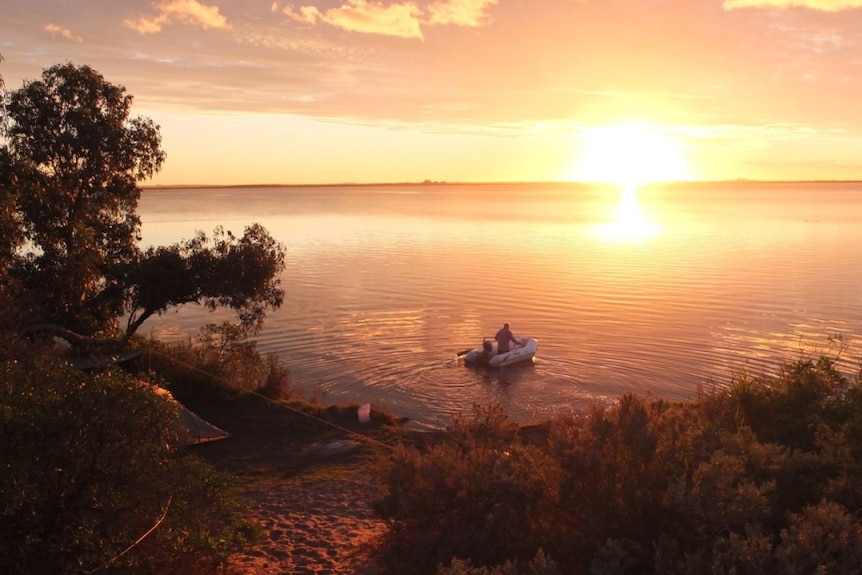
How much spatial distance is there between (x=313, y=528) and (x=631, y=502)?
18.6ft

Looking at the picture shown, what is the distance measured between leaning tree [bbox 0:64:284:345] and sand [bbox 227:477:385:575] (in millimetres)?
7251

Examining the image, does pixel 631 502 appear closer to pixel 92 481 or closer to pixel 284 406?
pixel 92 481

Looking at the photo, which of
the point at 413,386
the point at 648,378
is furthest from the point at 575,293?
the point at 413,386

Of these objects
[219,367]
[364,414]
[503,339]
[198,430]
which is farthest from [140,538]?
[503,339]

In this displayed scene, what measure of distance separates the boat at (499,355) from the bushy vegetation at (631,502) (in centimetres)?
1433

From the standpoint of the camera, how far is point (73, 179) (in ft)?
57.4

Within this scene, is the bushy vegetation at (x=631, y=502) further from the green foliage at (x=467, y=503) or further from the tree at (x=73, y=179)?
the tree at (x=73, y=179)

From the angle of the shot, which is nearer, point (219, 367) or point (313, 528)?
point (313, 528)

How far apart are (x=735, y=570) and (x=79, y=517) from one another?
6163 millimetres

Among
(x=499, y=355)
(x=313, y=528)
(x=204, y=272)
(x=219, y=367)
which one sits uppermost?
(x=204, y=272)

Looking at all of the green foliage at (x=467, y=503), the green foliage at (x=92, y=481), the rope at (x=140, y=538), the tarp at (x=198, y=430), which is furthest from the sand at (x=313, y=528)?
the tarp at (x=198, y=430)

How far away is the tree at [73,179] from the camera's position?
1656 cm

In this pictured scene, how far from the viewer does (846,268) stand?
141ft

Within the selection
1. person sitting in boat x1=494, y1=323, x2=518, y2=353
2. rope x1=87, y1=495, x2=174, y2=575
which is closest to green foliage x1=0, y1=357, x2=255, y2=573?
rope x1=87, y1=495, x2=174, y2=575
